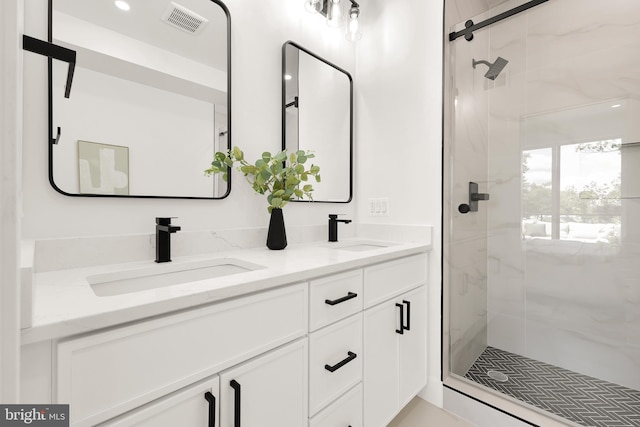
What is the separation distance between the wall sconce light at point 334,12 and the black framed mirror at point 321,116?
0.22 metres

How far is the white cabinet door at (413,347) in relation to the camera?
4.68 ft

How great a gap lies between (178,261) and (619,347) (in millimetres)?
2254

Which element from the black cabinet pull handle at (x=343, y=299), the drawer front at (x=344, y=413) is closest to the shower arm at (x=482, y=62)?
the black cabinet pull handle at (x=343, y=299)

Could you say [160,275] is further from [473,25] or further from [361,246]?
[473,25]

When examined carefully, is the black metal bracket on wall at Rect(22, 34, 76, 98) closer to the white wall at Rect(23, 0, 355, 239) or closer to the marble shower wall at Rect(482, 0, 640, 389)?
the white wall at Rect(23, 0, 355, 239)

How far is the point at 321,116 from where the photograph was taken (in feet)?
6.01

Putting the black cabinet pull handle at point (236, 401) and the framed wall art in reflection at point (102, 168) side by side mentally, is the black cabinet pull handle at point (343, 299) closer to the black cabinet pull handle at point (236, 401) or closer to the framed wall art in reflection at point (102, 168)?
the black cabinet pull handle at point (236, 401)

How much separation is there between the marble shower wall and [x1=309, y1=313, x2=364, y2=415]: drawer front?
935 millimetres

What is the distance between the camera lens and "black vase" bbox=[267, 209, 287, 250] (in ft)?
4.58

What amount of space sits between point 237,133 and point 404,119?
993 mm

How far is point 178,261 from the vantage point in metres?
1.12

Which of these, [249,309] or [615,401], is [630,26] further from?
[249,309]

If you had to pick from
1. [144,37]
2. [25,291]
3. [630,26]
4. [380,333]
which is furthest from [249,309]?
[630,26]

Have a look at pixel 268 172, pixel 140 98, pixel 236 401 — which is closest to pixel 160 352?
pixel 236 401
